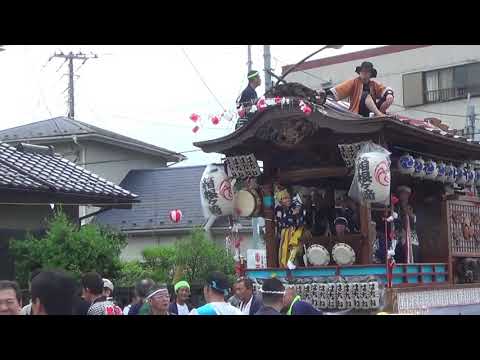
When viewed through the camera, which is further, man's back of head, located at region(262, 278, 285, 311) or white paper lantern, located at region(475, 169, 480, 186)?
white paper lantern, located at region(475, 169, 480, 186)

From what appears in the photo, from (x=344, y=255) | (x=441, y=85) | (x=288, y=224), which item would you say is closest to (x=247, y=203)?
(x=288, y=224)

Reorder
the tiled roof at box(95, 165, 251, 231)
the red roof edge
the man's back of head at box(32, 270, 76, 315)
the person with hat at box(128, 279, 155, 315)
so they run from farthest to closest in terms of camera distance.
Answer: the red roof edge < the tiled roof at box(95, 165, 251, 231) < the person with hat at box(128, 279, 155, 315) < the man's back of head at box(32, 270, 76, 315)

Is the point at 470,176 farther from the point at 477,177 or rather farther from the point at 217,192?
the point at 217,192

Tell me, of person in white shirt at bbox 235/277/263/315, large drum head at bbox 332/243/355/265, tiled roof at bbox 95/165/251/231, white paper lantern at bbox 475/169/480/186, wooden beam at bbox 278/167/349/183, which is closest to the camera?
person in white shirt at bbox 235/277/263/315

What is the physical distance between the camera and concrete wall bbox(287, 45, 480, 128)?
1102 inches

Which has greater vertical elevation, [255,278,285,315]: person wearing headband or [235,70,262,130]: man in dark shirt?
[235,70,262,130]: man in dark shirt

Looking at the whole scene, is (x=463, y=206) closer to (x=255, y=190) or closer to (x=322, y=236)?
(x=322, y=236)

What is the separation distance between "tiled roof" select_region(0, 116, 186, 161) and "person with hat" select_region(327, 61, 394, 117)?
1443 cm

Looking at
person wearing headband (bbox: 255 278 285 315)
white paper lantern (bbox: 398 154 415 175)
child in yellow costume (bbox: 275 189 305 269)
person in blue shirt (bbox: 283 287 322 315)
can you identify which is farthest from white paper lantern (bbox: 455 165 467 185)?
person wearing headband (bbox: 255 278 285 315)

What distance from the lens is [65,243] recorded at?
35.9 feet

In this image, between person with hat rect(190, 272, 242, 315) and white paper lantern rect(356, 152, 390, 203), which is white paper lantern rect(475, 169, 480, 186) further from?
person with hat rect(190, 272, 242, 315)
